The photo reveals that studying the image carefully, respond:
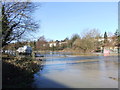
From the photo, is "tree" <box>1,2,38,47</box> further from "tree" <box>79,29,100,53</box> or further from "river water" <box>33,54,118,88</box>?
"tree" <box>79,29,100,53</box>

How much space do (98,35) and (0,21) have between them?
1387 inches

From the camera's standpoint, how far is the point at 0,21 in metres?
10.6

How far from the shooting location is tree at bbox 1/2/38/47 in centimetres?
1238

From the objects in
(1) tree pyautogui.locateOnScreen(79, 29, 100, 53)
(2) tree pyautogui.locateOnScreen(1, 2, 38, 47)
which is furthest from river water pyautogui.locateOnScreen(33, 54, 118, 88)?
(1) tree pyautogui.locateOnScreen(79, 29, 100, 53)

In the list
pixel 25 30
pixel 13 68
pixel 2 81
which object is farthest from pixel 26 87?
pixel 25 30

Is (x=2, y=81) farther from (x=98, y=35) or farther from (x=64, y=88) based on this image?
(x=98, y=35)

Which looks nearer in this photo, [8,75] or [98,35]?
[8,75]

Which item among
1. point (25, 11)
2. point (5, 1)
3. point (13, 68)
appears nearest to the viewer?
point (13, 68)

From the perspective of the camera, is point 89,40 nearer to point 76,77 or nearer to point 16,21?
point 16,21

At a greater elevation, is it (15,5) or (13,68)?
(15,5)

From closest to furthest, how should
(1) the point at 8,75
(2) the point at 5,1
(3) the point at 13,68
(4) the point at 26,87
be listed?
1. (4) the point at 26,87
2. (1) the point at 8,75
3. (3) the point at 13,68
4. (2) the point at 5,1

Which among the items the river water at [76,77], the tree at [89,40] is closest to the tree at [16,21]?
the river water at [76,77]

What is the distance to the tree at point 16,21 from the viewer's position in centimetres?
1238

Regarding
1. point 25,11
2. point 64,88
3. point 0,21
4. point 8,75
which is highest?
point 25,11
